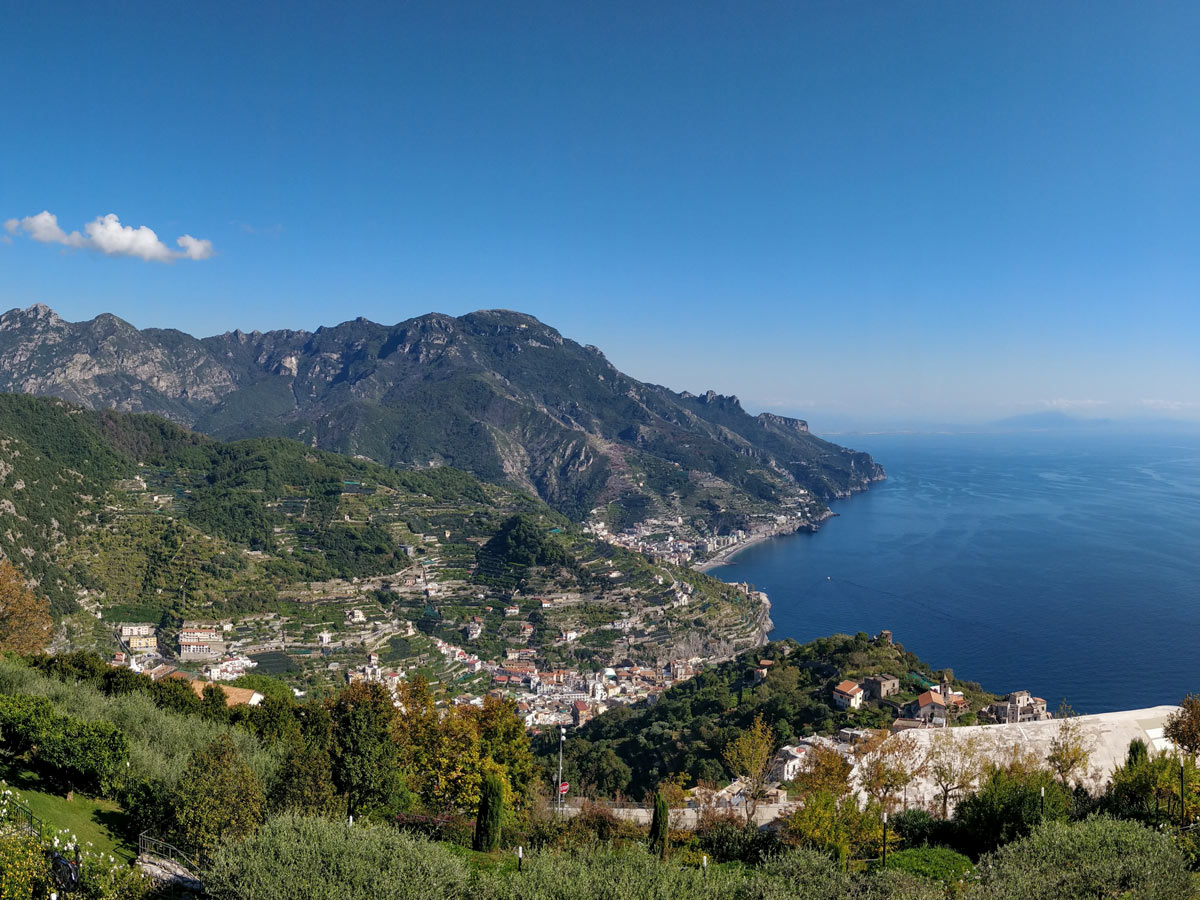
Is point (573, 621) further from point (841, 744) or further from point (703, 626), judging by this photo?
point (841, 744)

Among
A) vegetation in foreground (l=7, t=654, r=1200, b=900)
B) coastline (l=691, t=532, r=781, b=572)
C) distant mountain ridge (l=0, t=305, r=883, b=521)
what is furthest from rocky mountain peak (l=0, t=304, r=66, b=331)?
vegetation in foreground (l=7, t=654, r=1200, b=900)

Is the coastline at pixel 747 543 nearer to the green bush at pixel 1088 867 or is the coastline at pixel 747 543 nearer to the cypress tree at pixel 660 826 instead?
the cypress tree at pixel 660 826

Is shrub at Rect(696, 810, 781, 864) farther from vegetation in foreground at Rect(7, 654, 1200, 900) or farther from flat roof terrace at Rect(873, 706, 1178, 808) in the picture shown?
flat roof terrace at Rect(873, 706, 1178, 808)

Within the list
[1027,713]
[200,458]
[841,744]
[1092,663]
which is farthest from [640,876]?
[200,458]

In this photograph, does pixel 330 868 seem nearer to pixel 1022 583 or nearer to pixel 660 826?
pixel 660 826

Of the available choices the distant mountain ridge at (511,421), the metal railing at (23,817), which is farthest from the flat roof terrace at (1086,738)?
the distant mountain ridge at (511,421)

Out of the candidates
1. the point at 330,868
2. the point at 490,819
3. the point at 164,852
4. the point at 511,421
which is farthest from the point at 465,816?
the point at 511,421

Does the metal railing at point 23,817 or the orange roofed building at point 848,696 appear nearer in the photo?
the metal railing at point 23,817
